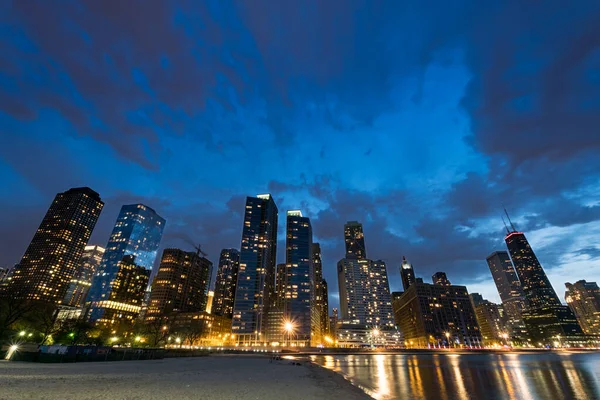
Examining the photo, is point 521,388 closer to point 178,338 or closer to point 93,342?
point 93,342

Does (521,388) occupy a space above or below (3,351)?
below

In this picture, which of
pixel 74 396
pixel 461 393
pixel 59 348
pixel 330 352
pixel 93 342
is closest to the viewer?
pixel 74 396

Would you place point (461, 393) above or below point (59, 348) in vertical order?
below

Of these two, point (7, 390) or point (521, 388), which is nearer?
point (7, 390)

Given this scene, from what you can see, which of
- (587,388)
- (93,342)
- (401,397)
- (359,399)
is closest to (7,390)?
(359,399)

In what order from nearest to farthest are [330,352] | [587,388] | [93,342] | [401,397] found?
[401,397] → [587,388] → [93,342] → [330,352]

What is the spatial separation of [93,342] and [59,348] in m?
68.5

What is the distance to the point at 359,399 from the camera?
72.1ft

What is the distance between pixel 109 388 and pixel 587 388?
157 feet

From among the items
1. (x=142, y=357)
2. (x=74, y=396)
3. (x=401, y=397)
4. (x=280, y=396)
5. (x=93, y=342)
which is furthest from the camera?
(x=93, y=342)

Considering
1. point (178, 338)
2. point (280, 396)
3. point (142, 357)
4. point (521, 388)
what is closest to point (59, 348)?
point (142, 357)

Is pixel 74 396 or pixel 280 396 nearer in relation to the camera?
pixel 74 396

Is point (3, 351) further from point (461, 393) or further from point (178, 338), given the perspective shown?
point (178, 338)

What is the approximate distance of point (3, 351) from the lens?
46906 millimetres
